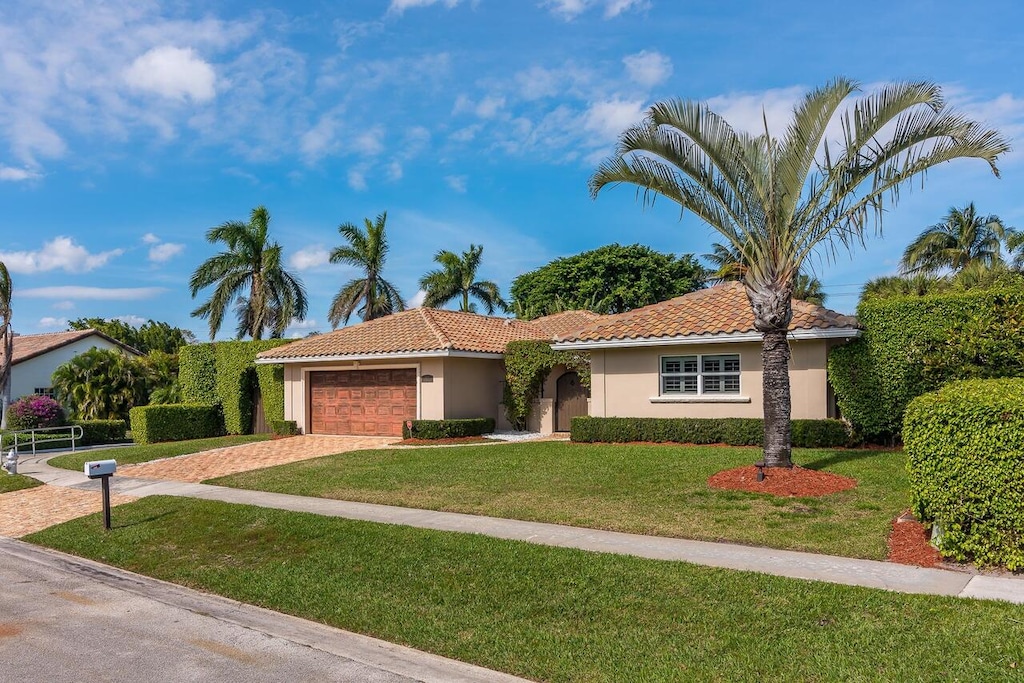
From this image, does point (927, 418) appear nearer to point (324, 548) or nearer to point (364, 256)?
point (324, 548)

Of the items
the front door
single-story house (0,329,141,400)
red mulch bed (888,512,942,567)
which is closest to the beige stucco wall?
the front door

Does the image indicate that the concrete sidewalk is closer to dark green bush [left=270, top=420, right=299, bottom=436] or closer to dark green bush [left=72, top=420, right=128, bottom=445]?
dark green bush [left=270, top=420, right=299, bottom=436]

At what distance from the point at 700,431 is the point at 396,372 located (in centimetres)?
1060

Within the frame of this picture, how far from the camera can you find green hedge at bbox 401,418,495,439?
71.5ft

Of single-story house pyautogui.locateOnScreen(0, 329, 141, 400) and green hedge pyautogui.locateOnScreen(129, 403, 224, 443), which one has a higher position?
single-story house pyautogui.locateOnScreen(0, 329, 141, 400)

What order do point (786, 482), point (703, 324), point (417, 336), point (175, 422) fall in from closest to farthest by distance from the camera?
point (786, 482)
point (703, 324)
point (417, 336)
point (175, 422)

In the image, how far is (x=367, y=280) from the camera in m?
37.4

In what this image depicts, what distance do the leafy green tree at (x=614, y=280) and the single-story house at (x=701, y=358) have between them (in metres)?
27.6

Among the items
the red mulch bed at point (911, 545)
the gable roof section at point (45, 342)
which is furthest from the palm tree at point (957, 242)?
the gable roof section at point (45, 342)

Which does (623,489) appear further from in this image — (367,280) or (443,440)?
(367,280)

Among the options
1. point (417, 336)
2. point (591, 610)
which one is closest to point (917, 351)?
point (591, 610)

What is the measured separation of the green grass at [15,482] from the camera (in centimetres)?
1644

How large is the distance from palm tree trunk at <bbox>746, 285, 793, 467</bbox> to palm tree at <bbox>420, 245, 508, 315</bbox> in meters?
32.9

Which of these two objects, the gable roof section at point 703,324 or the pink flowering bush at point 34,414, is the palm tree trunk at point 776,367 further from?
the pink flowering bush at point 34,414
